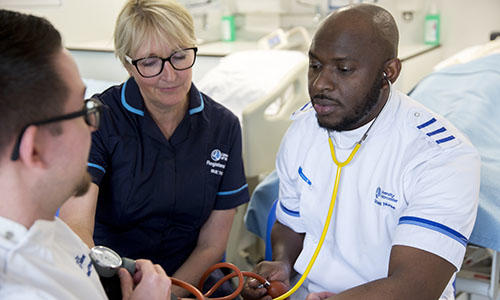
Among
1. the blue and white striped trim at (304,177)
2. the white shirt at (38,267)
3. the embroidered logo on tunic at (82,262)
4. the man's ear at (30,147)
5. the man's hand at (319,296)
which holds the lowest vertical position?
the man's hand at (319,296)

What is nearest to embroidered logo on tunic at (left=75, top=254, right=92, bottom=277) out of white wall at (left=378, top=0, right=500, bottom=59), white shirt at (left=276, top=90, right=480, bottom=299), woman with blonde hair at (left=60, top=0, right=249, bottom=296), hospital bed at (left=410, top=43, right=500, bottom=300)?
woman with blonde hair at (left=60, top=0, right=249, bottom=296)

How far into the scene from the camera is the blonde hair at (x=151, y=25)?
1561 millimetres

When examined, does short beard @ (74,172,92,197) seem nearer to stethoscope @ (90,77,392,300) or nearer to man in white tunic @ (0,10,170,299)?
man in white tunic @ (0,10,170,299)

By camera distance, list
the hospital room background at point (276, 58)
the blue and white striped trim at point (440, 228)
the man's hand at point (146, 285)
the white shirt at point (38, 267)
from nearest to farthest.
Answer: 1. the white shirt at point (38, 267)
2. the man's hand at point (146, 285)
3. the blue and white striped trim at point (440, 228)
4. the hospital room background at point (276, 58)

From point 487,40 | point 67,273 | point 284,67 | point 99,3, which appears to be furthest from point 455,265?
point 99,3

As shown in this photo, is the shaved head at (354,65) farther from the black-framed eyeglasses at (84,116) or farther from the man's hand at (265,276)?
the black-framed eyeglasses at (84,116)

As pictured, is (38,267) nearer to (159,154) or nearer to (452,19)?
(159,154)

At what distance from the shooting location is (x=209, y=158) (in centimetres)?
168

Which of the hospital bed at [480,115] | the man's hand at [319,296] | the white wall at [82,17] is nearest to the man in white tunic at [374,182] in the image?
the man's hand at [319,296]

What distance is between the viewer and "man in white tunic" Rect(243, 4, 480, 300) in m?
1.26

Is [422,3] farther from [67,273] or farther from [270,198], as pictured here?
[67,273]

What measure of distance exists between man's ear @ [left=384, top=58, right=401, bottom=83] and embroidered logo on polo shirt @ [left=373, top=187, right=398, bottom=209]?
11.9 inches

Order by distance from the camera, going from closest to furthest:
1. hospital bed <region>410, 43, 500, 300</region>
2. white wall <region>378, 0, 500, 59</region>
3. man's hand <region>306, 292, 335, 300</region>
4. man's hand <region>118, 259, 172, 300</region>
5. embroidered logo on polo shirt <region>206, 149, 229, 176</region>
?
man's hand <region>118, 259, 172, 300</region>, man's hand <region>306, 292, 335, 300</region>, hospital bed <region>410, 43, 500, 300</region>, embroidered logo on polo shirt <region>206, 149, 229, 176</region>, white wall <region>378, 0, 500, 59</region>

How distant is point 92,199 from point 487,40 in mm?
2727
